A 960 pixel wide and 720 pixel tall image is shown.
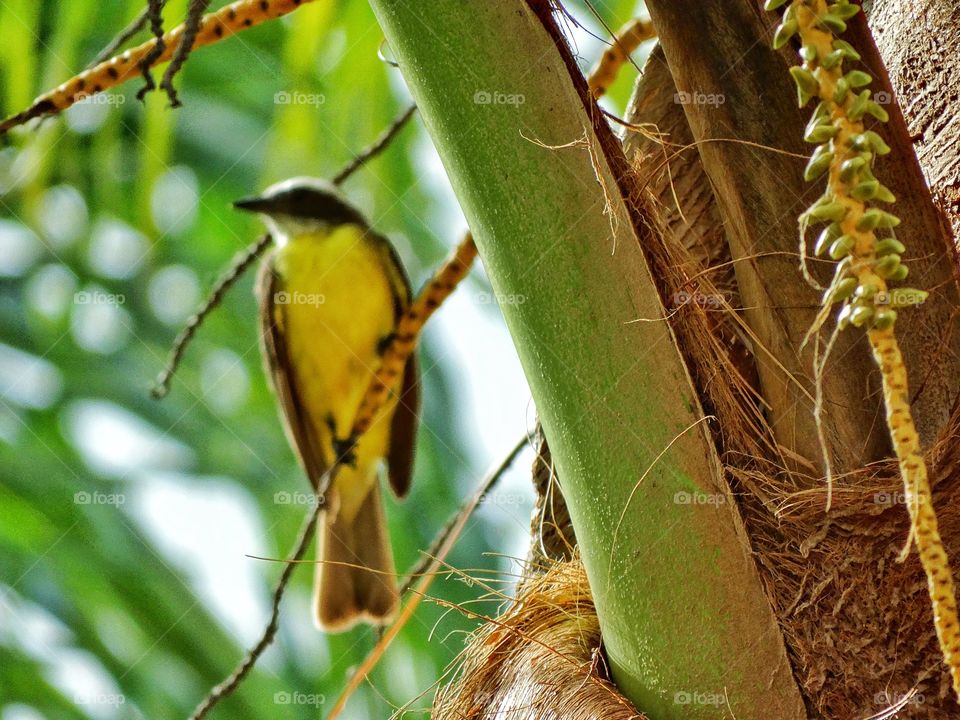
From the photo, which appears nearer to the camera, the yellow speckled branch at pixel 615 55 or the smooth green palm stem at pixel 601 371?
the smooth green palm stem at pixel 601 371

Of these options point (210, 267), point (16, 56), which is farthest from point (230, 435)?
point (16, 56)

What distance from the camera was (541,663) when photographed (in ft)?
3.80

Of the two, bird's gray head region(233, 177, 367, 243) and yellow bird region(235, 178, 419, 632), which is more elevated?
bird's gray head region(233, 177, 367, 243)

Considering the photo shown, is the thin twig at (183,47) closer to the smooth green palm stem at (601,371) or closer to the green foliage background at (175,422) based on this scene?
the smooth green palm stem at (601,371)

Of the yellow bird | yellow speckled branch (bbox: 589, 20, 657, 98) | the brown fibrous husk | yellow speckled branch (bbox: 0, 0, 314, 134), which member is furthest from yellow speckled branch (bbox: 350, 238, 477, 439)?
the yellow bird

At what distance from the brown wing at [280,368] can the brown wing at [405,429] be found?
28cm

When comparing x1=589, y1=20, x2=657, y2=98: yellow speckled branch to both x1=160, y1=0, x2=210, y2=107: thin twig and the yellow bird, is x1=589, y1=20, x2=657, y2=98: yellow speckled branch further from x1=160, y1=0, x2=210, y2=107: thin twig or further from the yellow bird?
the yellow bird

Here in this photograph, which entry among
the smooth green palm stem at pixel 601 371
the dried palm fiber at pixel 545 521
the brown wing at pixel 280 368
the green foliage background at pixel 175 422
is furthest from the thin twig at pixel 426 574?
the brown wing at pixel 280 368

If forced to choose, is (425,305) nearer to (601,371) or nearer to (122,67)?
(122,67)

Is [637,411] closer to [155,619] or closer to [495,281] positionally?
[495,281]

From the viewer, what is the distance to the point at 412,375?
12.5ft

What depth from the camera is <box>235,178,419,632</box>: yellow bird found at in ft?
12.1

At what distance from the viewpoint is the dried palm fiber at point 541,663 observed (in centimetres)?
108

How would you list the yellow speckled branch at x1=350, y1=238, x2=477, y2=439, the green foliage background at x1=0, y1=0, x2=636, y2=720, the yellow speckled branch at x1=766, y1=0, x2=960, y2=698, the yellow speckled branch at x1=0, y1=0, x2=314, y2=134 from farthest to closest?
the green foliage background at x1=0, y1=0, x2=636, y2=720 → the yellow speckled branch at x1=350, y1=238, x2=477, y2=439 → the yellow speckled branch at x1=0, y1=0, x2=314, y2=134 → the yellow speckled branch at x1=766, y1=0, x2=960, y2=698
